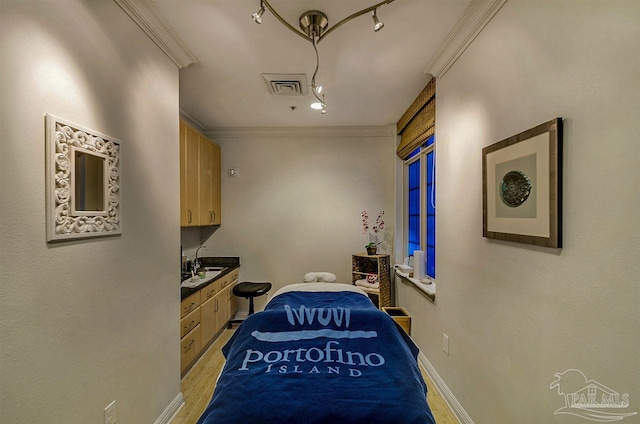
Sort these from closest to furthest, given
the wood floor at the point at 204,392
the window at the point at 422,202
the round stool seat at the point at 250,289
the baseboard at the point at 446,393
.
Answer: the baseboard at the point at 446,393
the wood floor at the point at 204,392
the window at the point at 422,202
the round stool seat at the point at 250,289

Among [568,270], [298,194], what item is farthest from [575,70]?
[298,194]

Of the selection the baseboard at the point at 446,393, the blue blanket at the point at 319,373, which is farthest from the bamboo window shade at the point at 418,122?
the baseboard at the point at 446,393

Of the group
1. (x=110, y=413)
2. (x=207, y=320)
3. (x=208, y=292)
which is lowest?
(x=207, y=320)

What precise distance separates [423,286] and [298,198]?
2.02 m

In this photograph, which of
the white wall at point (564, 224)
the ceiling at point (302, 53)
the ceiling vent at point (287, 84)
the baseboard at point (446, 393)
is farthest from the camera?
the ceiling vent at point (287, 84)

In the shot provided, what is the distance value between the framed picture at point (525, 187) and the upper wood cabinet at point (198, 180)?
2.65 meters

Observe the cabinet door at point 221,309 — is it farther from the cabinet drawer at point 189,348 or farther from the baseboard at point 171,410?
the baseboard at point 171,410

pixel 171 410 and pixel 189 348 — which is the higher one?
pixel 189 348

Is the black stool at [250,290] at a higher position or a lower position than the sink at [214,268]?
lower

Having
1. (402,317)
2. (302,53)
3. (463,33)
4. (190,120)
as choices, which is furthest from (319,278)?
(463,33)

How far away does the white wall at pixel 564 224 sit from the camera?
866mm

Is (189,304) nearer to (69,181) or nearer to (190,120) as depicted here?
(69,181)

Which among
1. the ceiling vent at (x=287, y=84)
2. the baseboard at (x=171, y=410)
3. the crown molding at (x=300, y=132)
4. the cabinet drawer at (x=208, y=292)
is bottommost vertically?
the baseboard at (x=171, y=410)

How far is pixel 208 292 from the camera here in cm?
293
